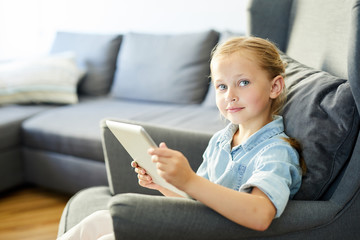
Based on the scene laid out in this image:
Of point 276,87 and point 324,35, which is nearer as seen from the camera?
point 276,87

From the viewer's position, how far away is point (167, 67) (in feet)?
8.91

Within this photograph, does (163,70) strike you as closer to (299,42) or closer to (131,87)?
(131,87)

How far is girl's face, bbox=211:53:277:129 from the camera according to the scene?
1.09m

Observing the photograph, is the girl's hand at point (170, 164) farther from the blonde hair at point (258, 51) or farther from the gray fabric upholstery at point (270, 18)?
the gray fabric upholstery at point (270, 18)

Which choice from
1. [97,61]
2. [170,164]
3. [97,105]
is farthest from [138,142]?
[97,61]

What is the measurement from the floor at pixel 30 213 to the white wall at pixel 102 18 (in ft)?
4.47

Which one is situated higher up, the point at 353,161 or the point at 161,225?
the point at 353,161

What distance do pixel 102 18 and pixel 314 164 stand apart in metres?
2.64

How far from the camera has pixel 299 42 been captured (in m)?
1.62

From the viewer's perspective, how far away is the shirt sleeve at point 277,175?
3.13ft

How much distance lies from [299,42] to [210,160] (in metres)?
0.62

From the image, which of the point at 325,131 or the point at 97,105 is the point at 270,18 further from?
the point at 97,105

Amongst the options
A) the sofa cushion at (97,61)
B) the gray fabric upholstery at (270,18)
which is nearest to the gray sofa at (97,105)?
the sofa cushion at (97,61)

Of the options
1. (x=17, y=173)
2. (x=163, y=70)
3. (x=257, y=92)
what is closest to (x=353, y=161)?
(x=257, y=92)
